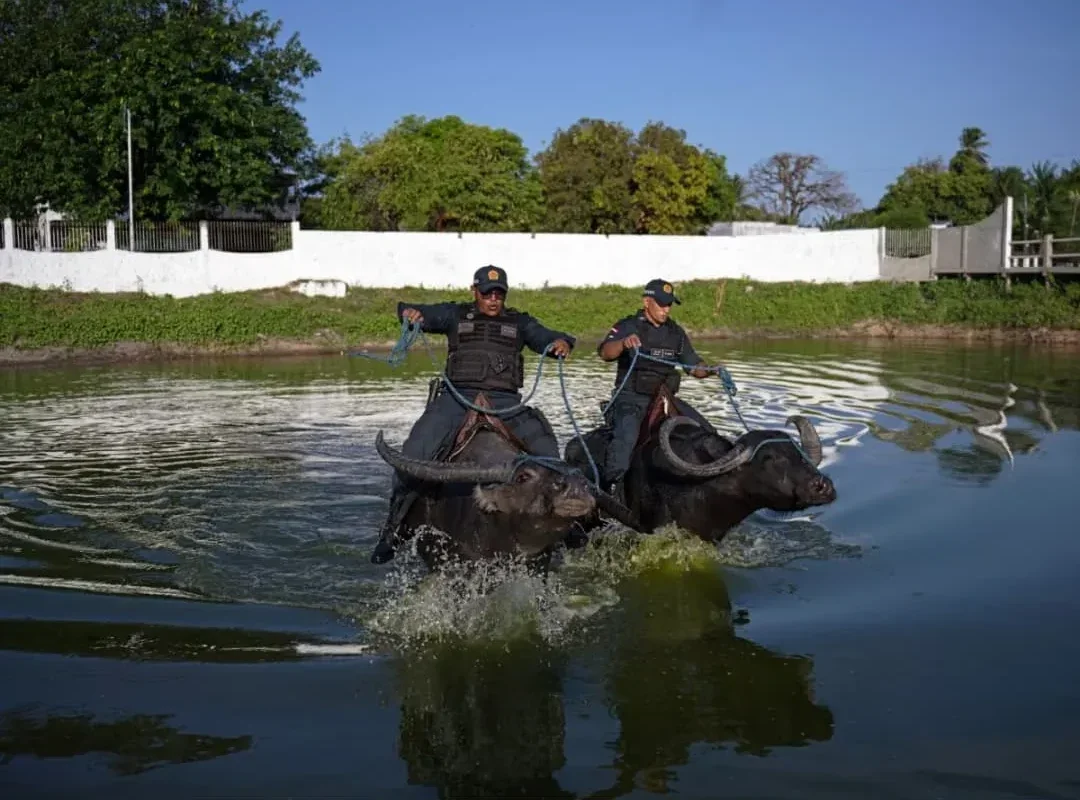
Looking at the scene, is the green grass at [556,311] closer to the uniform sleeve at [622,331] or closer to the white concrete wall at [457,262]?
the white concrete wall at [457,262]

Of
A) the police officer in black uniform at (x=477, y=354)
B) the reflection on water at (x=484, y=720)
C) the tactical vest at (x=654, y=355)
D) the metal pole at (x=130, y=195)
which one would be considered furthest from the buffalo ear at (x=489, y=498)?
the metal pole at (x=130, y=195)

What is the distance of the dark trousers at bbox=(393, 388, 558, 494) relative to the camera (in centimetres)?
779

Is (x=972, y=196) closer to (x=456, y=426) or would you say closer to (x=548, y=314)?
(x=548, y=314)

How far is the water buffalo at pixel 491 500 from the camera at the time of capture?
249 inches

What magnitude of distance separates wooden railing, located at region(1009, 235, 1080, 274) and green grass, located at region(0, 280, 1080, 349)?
57cm

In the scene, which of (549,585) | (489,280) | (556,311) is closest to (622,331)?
(489,280)

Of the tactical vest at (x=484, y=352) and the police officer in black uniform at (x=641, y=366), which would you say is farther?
the police officer in black uniform at (x=641, y=366)

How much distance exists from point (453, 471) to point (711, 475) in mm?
2097

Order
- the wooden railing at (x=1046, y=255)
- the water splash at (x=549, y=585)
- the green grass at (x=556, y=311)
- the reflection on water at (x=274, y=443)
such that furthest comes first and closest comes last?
the wooden railing at (x=1046, y=255), the green grass at (x=556, y=311), the reflection on water at (x=274, y=443), the water splash at (x=549, y=585)

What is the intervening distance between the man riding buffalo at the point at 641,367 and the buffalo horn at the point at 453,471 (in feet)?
8.56

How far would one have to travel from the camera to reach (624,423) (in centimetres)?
936

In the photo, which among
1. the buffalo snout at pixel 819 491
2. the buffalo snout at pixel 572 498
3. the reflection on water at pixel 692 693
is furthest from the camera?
the buffalo snout at pixel 819 491

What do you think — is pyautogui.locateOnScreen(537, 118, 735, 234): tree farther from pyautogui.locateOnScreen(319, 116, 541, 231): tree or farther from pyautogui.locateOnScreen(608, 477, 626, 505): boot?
pyautogui.locateOnScreen(608, 477, 626, 505): boot

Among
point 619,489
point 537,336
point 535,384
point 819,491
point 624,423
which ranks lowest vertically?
point 619,489
